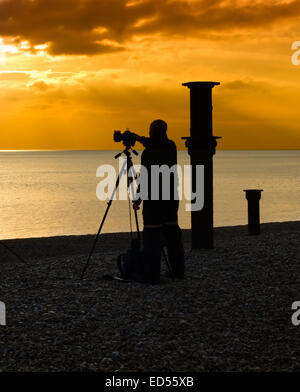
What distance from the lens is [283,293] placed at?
8672 mm

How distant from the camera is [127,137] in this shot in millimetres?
9516

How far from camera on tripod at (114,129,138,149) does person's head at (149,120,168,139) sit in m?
0.33

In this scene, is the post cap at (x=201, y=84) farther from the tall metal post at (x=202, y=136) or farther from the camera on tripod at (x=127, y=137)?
the camera on tripod at (x=127, y=137)

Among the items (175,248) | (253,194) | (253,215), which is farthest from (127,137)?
(253,194)

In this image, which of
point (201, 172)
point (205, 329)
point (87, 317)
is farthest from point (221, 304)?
point (201, 172)

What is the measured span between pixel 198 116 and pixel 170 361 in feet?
23.0

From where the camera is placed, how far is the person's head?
30.5ft

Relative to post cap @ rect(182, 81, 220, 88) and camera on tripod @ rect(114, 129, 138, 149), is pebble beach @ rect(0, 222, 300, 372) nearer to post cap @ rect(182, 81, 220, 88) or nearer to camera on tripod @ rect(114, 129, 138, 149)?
camera on tripod @ rect(114, 129, 138, 149)

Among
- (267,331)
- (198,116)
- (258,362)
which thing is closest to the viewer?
A: (258,362)

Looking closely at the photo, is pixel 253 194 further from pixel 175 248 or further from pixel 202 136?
pixel 175 248

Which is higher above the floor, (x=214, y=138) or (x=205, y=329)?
(x=214, y=138)

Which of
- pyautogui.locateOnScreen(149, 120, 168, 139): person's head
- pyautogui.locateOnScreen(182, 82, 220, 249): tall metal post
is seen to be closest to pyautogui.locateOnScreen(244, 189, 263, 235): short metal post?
pyautogui.locateOnScreen(182, 82, 220, 249): tall metal post

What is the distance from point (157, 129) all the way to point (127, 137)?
0.52 m
